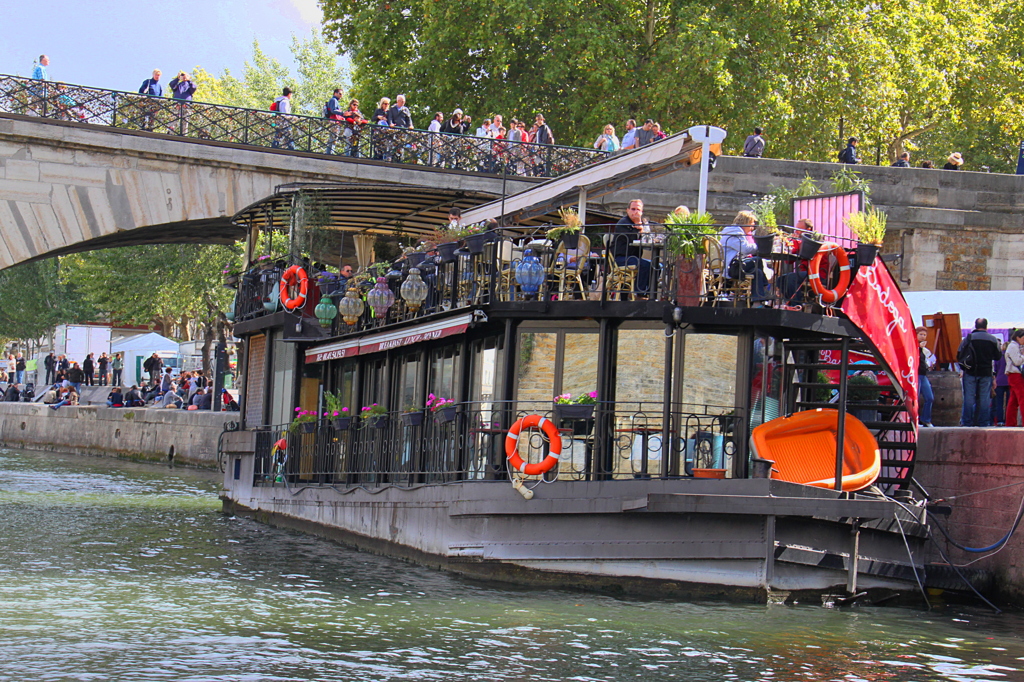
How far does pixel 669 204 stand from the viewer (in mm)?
26688

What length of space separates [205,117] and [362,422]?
1390 cm

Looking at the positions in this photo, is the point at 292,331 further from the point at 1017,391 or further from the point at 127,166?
the point at 127,166

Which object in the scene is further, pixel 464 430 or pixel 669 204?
pixel 669 204

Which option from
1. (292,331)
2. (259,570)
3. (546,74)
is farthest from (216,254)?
(259,570)

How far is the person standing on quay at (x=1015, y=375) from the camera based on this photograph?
15734 millimetres

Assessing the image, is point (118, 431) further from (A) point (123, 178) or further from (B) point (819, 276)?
(B) point (819, 276)

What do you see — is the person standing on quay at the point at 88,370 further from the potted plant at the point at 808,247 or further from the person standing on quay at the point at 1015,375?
the potted plant at the point at 808,247

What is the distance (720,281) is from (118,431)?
2794 cm

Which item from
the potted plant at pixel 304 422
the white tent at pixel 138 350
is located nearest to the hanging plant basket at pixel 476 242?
the potted plant at pixel 304 422

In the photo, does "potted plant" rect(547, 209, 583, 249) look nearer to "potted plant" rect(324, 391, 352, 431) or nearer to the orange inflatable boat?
the orange inflatable boat

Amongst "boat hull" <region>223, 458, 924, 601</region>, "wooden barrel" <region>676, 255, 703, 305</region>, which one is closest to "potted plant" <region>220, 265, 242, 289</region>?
"boat hull" <region>223, 458, 924, 601</region>

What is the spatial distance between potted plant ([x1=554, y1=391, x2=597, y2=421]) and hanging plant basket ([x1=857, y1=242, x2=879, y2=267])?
2.78m

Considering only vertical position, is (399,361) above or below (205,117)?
below

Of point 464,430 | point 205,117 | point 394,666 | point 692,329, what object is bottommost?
point 394,666
